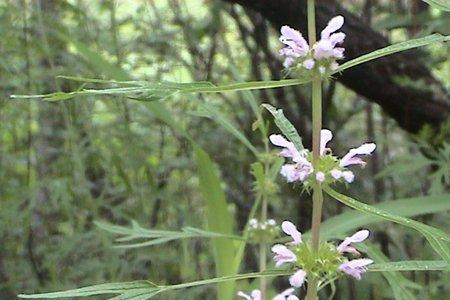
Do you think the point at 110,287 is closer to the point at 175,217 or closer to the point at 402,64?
the point at 402,64

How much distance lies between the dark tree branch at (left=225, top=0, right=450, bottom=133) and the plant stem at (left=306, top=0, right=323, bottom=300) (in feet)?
2.91

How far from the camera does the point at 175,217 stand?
77.6 inches

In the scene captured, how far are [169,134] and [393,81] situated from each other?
0.68 m

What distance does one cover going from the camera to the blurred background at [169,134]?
5.46ft

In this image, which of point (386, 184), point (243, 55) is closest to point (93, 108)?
point (243, 55)

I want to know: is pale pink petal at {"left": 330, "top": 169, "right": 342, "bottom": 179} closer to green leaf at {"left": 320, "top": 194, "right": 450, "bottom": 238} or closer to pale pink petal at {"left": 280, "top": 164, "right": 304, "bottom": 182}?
pale pink petal at {"left": 280, "top": 164, "right": 304, "bottom": 182}

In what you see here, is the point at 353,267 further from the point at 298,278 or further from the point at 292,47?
the point at 292,47

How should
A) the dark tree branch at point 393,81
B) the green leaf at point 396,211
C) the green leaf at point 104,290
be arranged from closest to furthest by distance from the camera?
the green leaf at point 104,290
the green leaf at point 396,211
the dark tree branch at point 393,81

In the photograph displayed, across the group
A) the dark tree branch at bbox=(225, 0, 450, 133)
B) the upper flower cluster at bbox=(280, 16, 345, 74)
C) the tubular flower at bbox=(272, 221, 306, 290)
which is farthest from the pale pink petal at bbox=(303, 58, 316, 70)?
Answer: the dark tree branch at bbox=(225, 0, 450, 133)

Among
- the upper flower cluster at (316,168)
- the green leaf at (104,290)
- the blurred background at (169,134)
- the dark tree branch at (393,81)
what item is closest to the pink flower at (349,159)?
the upper flower cluster at (316,168)

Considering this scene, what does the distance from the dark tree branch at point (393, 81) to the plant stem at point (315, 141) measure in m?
0.89

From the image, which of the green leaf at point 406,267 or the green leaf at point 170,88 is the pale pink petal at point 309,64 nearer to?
the green leaf at point 170,88

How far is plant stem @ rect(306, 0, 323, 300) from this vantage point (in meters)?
0.68

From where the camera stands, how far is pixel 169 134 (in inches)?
85.5
